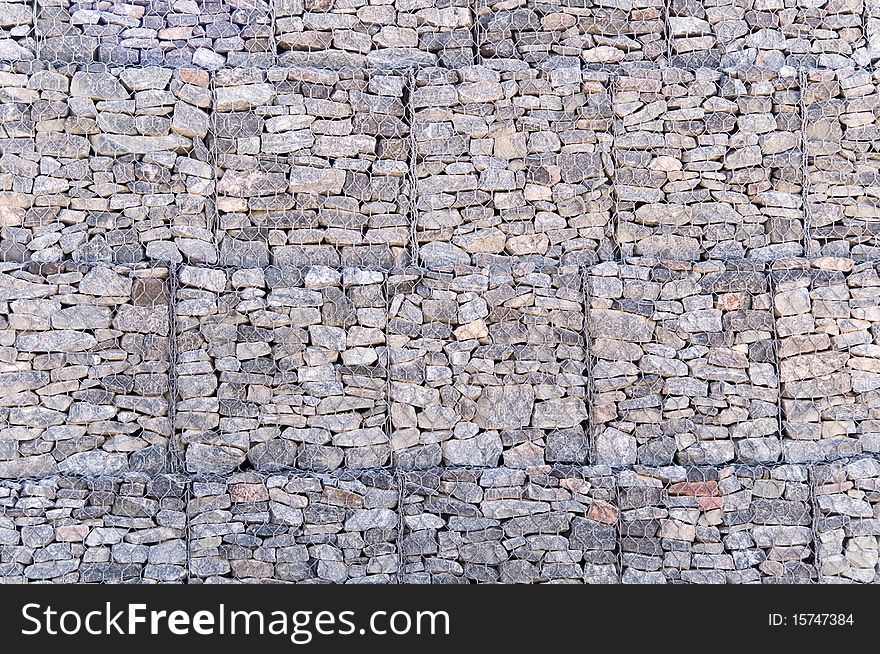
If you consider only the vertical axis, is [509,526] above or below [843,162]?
below

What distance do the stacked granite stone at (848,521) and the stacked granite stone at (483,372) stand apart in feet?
4.94

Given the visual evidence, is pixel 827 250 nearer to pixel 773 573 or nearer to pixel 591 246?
pixel 591 246

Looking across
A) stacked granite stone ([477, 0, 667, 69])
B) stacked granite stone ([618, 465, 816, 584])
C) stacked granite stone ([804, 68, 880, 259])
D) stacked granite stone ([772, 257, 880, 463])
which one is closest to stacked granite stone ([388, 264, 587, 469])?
stacked granite stone ([618, 465, 816, 584])

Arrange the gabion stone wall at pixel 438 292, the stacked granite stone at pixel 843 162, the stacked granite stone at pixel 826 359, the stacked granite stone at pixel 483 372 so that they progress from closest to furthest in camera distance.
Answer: the gabion stone wall at pixel 438 292, the stacked granite stone at pixel 483 372, the stacked granite stone at pixel 826 359, the stacked granite stone at pixel 843 162

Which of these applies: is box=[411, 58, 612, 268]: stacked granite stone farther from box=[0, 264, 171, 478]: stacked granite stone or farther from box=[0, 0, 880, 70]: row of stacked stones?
box=[0, 264, 171, 478]: stacked granite stone

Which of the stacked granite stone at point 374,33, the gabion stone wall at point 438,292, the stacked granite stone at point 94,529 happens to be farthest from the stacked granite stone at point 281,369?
the stacked granite stone at point 374,33

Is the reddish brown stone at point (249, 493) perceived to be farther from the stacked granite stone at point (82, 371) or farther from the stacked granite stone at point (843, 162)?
the stacked granite stone at point (843, 162)

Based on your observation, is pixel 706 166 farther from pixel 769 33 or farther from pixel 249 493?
pixel 249 493

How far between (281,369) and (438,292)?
104 cm

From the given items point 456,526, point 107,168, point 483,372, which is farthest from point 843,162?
point 107,168

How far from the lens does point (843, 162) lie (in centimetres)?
547

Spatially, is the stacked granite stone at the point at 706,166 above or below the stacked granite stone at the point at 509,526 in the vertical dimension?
above

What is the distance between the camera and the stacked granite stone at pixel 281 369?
16.8 feet

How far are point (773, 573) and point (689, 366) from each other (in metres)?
1.33
